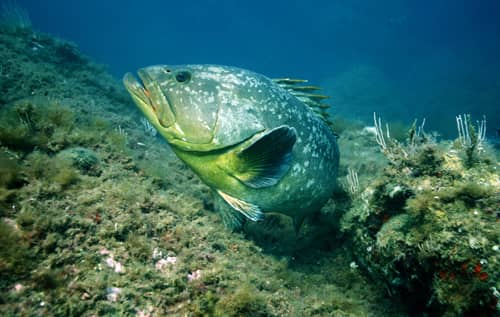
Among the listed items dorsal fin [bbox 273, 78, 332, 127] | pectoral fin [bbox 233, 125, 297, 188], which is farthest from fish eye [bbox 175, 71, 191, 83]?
dorsal fin [bbox 273, 78, 332, 127]

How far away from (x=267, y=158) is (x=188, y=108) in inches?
44.8

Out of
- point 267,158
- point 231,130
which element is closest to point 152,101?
point 231,130

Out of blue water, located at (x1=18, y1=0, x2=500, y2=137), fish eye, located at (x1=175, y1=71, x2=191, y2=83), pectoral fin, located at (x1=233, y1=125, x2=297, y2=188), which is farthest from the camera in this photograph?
blue water, located at (x1=18, y1=0, x2=500, y2=137)

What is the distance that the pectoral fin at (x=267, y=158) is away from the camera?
3051 mm

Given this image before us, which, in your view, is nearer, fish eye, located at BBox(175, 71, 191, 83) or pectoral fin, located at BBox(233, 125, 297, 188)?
pectoral fin, located at BBox(233, 125, 297, 188)

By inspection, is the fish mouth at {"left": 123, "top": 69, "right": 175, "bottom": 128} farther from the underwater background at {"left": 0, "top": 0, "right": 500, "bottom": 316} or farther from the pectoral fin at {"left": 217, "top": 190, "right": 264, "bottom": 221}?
the pectoral fin at {"left": 217, "top": 190, "right": 264, "bottom": 221}

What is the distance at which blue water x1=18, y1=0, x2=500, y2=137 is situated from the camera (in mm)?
31344

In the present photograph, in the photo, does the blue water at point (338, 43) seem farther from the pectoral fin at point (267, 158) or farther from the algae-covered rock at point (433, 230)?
the algae-covered rock at point (433, 230)

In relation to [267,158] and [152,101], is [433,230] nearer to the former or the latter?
[267,158]

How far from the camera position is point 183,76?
3.37 meters

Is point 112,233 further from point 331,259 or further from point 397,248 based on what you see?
point 331,259

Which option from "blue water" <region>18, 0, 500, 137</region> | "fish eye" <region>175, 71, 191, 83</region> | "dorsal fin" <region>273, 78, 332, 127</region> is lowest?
"fish eye" <region>175, 71, 191, 83</region>

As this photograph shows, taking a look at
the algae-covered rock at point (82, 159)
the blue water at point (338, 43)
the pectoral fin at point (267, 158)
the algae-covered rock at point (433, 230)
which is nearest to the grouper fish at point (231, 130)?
the pectoral fin at point (267, 158)

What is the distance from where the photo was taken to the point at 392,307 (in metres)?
3.41
